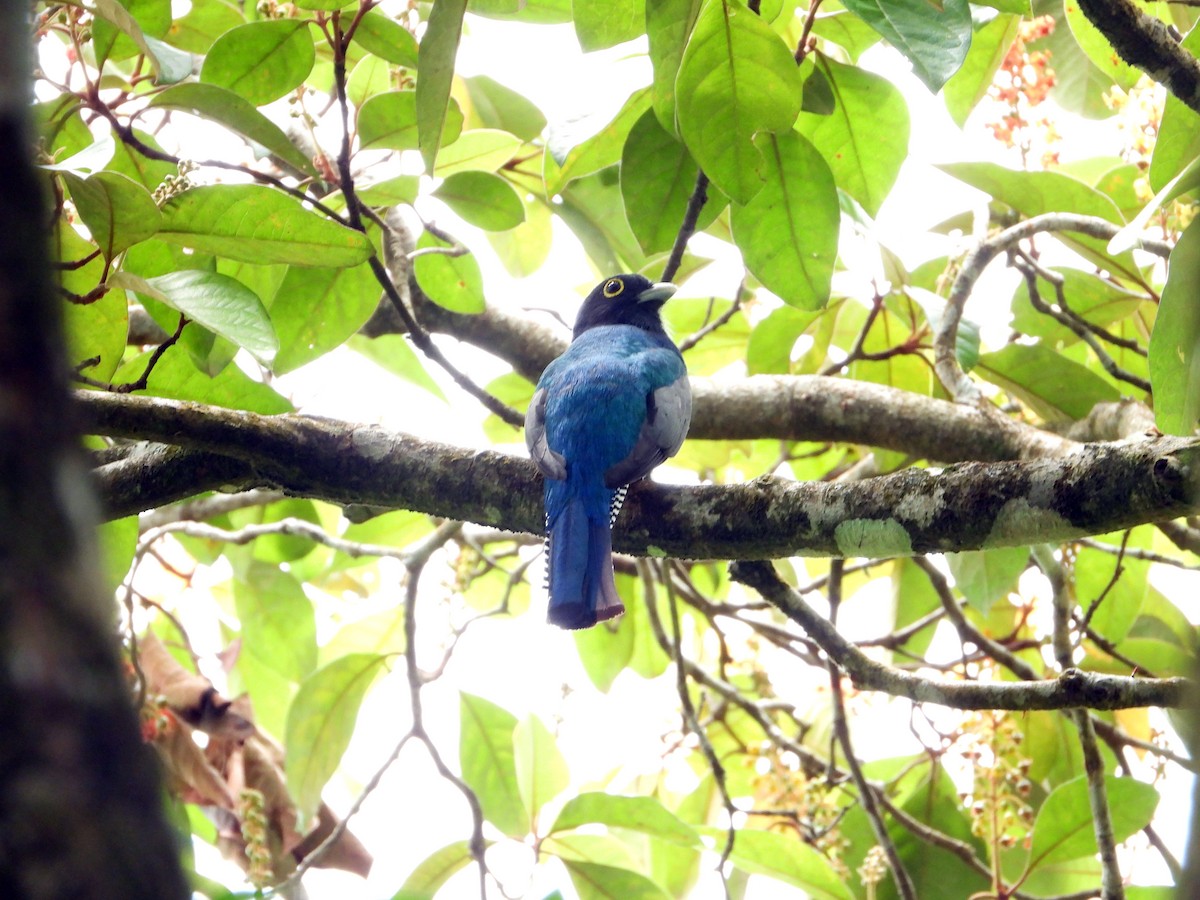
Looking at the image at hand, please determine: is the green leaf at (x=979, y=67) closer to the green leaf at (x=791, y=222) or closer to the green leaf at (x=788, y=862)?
the green leaf at (x=791, y=222)

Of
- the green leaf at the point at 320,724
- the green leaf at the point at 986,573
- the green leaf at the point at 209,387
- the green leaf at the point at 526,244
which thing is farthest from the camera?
the green leaf at the point at 526,244

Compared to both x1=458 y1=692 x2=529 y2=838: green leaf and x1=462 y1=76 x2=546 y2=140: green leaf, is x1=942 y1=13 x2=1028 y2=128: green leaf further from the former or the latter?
x1=458 y1=692 x2=529 y2=838: green leaf

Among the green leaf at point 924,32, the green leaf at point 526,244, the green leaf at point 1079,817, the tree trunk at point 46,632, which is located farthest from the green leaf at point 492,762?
the tree trunk at point 46,632

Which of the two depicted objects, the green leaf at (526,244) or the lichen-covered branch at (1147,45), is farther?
the green leaf at (526,244)

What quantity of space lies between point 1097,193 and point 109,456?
11.1ft

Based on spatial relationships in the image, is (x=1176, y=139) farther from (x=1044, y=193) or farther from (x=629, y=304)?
(x=629, y=304)

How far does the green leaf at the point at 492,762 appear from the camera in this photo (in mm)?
4395

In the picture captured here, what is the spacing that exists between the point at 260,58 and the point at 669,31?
1.32 metres

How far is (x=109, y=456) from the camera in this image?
3109 mm

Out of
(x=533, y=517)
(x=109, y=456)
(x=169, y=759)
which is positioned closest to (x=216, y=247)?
(x=109, y=456)

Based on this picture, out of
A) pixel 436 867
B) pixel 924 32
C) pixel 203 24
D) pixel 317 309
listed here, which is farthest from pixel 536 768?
pixel 203 24

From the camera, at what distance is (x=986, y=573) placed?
400 cm

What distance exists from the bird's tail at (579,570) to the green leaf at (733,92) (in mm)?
1006

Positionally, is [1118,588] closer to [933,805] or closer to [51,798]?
[933,805]
